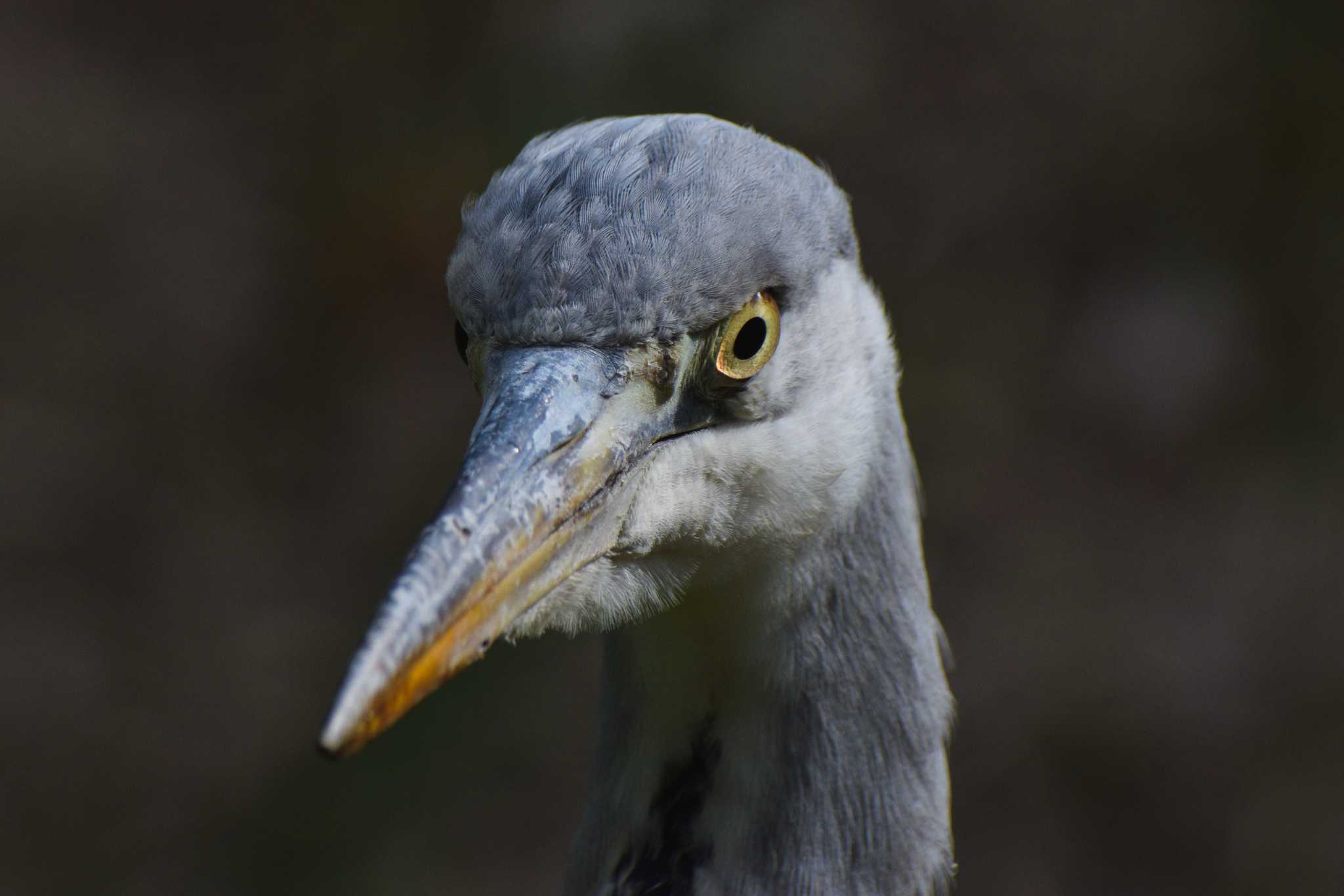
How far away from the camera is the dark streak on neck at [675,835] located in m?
1.98

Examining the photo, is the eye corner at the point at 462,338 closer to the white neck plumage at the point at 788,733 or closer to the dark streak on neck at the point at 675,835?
the white neck plumage at the point at 788,733

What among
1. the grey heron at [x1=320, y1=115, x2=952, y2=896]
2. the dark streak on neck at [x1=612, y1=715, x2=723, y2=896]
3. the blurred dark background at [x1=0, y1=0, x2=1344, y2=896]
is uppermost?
the blurred dark background at [x1=0, y1=0, x2=1344, y2=896]

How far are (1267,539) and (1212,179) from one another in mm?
1283

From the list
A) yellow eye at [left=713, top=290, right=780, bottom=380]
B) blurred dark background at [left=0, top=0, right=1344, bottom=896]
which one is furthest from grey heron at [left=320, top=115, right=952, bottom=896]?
blurred dark background at [left=0, top=0, right=1344, bottom=896]

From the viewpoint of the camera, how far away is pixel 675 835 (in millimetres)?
1993

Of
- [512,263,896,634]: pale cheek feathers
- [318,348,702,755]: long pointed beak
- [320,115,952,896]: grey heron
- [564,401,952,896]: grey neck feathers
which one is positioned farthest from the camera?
[564,401,952,896]: grey neck feathers

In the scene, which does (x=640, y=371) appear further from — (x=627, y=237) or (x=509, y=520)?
(x=509, y=520)

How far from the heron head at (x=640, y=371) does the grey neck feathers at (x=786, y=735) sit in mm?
114

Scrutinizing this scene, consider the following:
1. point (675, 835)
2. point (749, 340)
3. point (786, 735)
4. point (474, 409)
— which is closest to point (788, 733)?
point (786, 735)

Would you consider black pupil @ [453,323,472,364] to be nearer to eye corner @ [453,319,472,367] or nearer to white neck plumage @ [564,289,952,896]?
eye corner @ [453,319,472,367]

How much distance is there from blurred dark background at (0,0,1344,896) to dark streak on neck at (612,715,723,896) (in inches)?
95.3

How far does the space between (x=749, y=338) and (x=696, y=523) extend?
0.24 metres

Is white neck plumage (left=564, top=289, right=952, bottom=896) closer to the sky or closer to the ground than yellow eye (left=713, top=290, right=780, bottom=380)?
closer to the ground

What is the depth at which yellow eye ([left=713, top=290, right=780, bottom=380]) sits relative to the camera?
70.2 inches
